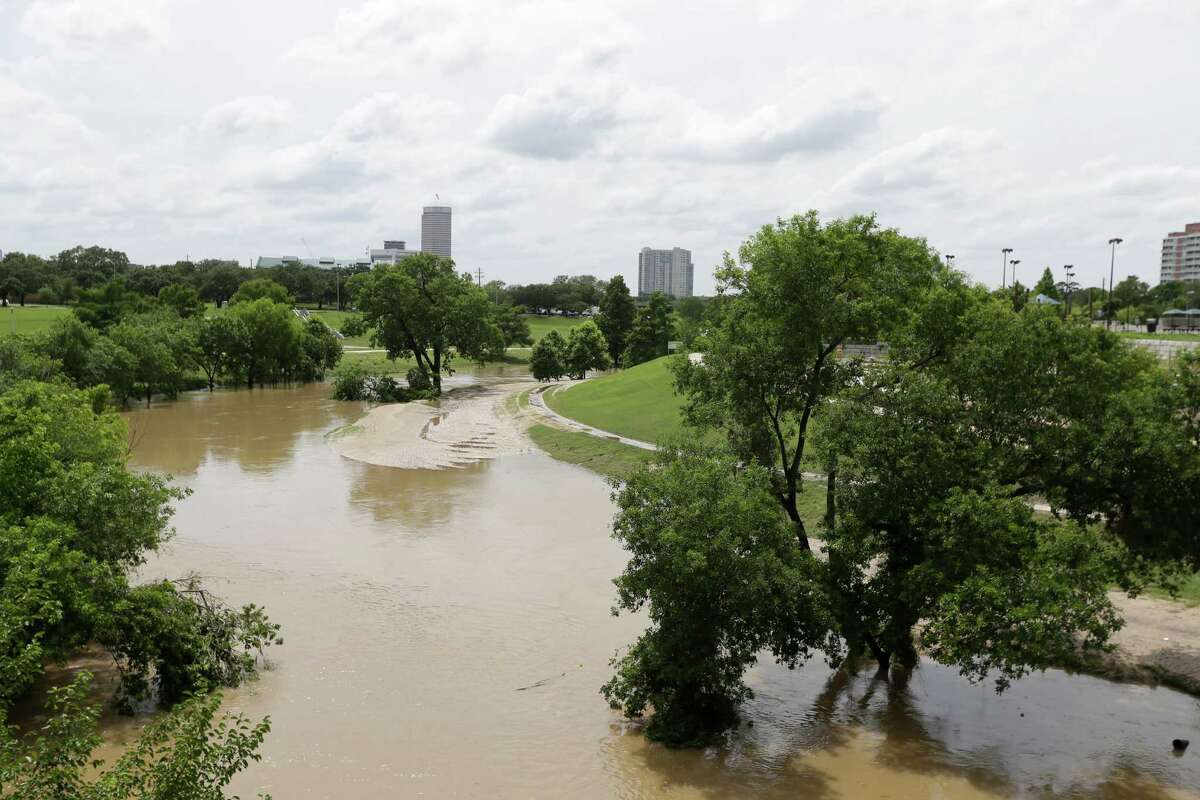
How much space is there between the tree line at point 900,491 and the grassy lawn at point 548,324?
107448 mm

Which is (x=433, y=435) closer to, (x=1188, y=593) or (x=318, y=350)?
(x=318, y=350)

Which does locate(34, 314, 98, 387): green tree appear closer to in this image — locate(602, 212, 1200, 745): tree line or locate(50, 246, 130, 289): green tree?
locate(602, 212, 1200, 745): tree line

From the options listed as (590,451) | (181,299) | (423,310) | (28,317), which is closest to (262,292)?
(181,299)

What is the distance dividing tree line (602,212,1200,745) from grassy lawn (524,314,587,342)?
353ft

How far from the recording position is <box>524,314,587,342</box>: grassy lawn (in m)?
132

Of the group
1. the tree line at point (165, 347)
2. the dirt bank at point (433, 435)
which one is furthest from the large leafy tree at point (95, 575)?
the tree line at point (165, 347)

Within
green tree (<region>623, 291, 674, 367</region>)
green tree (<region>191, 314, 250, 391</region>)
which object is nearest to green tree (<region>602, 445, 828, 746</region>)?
green tree (<region>191, 314, 250, 391</region>)

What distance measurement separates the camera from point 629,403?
5219 cm

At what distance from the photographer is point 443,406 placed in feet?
203

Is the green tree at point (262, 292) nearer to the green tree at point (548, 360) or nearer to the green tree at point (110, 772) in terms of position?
the green tree at point (548, 360)

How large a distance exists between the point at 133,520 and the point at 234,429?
35287 millimetres

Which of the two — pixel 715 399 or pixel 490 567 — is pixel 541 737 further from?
pixel 490 567

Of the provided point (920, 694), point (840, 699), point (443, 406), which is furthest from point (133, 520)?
point (443, 406)

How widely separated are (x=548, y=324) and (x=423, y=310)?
7512 centimetres
